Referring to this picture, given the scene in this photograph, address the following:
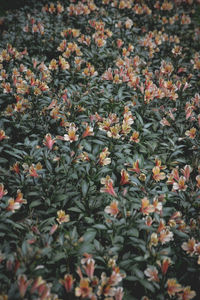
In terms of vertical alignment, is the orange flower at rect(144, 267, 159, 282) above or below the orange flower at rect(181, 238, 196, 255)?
below

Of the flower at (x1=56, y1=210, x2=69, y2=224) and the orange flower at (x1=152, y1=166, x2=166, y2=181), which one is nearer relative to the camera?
the flower at (x1=56, y1=210, x2=69, y2=224)

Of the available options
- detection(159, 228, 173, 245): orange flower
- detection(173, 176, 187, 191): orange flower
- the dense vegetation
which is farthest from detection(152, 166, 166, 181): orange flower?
detection(159, 228, 173, 245): orange flower

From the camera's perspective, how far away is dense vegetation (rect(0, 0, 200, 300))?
5.80ft

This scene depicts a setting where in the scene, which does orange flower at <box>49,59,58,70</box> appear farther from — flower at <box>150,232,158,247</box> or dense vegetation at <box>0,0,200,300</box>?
flower at <box>150,232,158,247</box>

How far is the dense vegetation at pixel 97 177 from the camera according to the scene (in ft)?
5.80

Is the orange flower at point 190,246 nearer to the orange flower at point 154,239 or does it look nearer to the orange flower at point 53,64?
the orange flower at point 154,239

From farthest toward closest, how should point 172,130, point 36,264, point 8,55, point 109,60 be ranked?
1. point 109,60
2. point 8,55
3. point 172,130
4. point 36,264

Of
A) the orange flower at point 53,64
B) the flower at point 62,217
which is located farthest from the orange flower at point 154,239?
the orange flower at point 53,64

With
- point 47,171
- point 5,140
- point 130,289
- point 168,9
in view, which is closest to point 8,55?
point 5,140

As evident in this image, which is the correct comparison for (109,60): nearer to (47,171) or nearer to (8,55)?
(8,55)

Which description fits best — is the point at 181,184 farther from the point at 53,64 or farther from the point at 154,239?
the point at 53,64

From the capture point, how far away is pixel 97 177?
7.86 feet

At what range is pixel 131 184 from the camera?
236cm

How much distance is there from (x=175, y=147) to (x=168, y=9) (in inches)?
138
